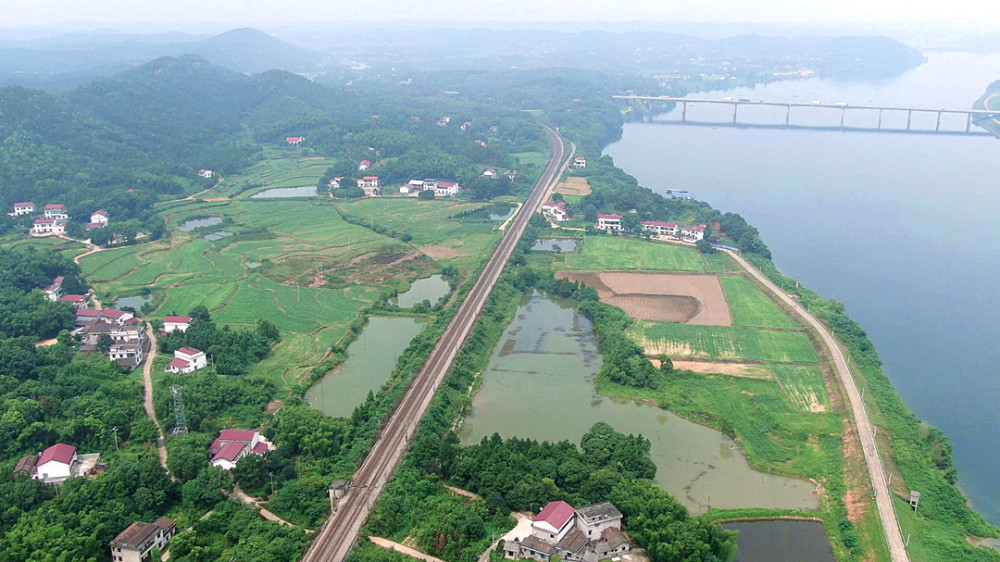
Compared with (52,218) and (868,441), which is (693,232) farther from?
(52,218)

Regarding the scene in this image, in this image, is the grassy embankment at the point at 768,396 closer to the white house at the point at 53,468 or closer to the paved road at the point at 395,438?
the paved road at the point at 395,438

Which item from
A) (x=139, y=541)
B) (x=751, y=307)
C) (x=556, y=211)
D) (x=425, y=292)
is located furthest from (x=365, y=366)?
(x=556, y=211)

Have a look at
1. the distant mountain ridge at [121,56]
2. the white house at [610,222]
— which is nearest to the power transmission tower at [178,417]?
the white house at [610,222]

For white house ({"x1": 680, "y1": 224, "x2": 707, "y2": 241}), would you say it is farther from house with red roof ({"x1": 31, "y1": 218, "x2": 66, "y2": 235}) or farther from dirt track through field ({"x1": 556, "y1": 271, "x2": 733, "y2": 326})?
house with red roof ({"x1": 31, "y1": 218, "x2": 66, "y2": 235})

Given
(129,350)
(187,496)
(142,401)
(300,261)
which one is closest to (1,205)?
(300,261)

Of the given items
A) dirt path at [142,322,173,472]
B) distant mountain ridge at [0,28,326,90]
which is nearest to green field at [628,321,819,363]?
dirt path at [142,322,173,472]

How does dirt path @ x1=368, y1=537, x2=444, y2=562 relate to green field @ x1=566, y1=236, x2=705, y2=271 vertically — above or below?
above
